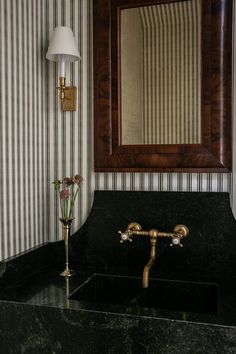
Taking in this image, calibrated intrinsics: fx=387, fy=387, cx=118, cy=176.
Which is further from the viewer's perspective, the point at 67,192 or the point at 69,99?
the point at 69,99

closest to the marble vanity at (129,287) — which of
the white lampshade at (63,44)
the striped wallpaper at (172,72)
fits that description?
the striped wallpaper at (172,72)

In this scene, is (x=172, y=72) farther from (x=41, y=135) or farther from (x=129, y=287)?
(x=129, y=287)

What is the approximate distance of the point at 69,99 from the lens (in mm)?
1818

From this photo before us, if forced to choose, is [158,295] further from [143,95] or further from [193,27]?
[193,27]

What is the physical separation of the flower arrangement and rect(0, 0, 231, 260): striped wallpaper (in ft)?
0.14

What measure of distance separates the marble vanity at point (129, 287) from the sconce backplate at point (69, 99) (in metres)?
0.43

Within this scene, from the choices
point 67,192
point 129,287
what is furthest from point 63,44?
point 129,287

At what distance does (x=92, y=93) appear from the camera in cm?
180

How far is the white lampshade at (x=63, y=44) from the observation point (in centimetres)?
167

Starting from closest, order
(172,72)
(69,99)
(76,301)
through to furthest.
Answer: (76,301) < (172,72) < (69,99)

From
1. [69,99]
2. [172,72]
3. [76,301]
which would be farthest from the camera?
[69,99]

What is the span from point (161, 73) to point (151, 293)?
94cm

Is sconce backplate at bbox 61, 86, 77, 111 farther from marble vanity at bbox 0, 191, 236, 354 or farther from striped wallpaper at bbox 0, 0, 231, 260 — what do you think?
marble vanity at bbox 0, 191, 236, 354

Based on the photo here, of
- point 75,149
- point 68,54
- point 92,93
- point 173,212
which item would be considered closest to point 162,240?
point 173,212
